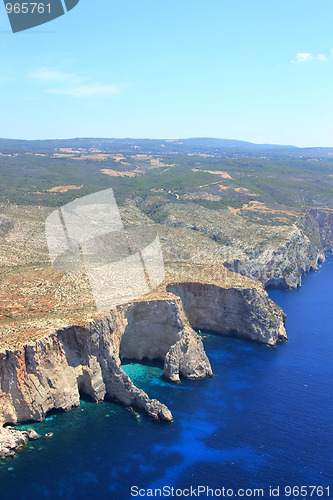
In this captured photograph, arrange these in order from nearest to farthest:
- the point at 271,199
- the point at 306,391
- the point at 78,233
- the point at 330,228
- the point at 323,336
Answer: the point at 306,391 < the point at 323,336 < the point at 78,233 < the point at 330,228 < the point at 271,199

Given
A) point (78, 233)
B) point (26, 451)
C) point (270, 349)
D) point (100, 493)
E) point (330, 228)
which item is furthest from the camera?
point (330, 228)

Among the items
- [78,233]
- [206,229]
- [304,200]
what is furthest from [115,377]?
[304,200]

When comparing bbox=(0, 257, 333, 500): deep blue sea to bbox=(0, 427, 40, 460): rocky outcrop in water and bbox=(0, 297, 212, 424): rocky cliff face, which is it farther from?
bbox=(0, 297, 212, 424): rocky cliff face

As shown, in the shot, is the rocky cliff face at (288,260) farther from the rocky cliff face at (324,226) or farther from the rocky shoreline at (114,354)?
the rocky shoreline at (114,354)

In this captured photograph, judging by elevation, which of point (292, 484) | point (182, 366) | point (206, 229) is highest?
point (206, 229)

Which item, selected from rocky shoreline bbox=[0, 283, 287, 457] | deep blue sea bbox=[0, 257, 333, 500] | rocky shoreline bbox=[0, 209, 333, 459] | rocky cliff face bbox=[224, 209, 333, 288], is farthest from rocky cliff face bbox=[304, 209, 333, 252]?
deep blue sea bbox=[0, 257, 333, 500]

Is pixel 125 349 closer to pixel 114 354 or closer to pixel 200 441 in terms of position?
pixel 114 354

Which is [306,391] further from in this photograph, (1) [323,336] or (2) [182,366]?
(1) [323,336]
